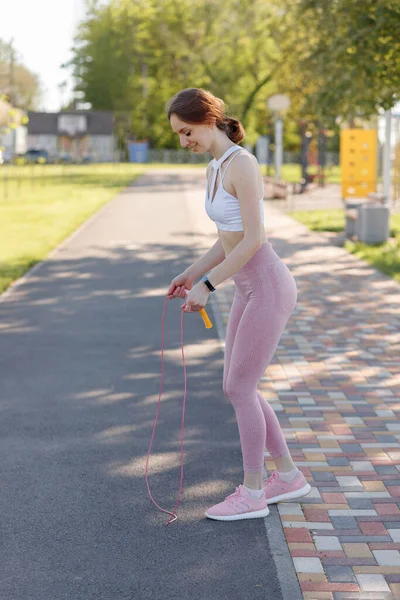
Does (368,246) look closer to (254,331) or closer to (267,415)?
(267,415)

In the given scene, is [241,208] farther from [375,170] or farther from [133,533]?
[375,170]

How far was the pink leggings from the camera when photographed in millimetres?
4414

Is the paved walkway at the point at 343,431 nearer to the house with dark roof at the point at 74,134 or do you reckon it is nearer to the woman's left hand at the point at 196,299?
the woman's left hand at the point at 196,299

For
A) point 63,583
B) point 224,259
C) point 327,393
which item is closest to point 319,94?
point 327,393

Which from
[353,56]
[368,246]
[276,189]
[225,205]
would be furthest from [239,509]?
[276,189]

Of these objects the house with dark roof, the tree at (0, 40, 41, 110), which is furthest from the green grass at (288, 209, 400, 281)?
the tree at (0, 40, 41, 110)

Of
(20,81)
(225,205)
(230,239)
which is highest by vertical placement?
(20,81)

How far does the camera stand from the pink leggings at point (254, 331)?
14.5 feet

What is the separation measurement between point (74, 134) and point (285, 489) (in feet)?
363

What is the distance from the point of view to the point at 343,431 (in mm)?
6094

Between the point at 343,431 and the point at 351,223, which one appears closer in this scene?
the point at 343,431

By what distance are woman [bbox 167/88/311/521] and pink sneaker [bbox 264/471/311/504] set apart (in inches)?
1.2

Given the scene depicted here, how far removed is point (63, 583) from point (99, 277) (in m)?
10.0

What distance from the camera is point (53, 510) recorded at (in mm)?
4785
